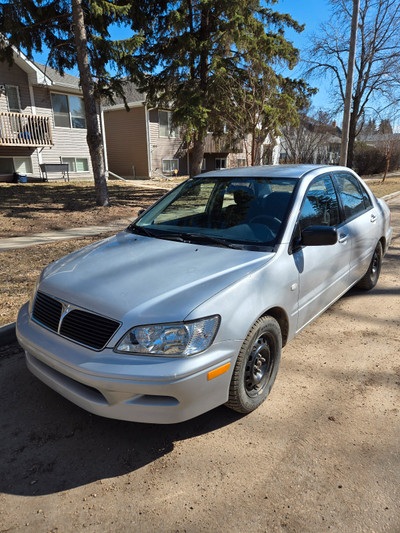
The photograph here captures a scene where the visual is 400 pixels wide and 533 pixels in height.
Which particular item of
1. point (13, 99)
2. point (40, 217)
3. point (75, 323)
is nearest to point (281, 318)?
point (75, 323)

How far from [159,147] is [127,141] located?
7.34 ft

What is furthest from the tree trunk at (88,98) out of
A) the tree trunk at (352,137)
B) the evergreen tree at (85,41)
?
the tree trunk at (352,137)

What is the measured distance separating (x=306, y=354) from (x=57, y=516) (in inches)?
95.8

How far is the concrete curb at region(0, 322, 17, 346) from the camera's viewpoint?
367cm

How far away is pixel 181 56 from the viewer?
13539 mm

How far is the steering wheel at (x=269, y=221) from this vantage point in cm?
311

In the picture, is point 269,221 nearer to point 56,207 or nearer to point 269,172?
point 269,172

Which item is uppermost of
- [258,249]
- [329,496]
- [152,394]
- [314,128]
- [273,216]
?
[314,128]

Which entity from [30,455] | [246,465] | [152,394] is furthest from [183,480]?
[30,455]

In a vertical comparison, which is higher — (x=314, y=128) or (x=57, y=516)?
(x=314, y=128)

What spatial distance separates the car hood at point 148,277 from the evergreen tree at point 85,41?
9.18m

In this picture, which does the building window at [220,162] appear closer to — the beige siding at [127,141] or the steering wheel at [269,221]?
the beige siding at [127,141]

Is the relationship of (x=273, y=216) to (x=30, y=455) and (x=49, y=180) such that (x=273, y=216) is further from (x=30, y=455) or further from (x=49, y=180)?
(x=49, y=180)

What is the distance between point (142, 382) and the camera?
2098mm
